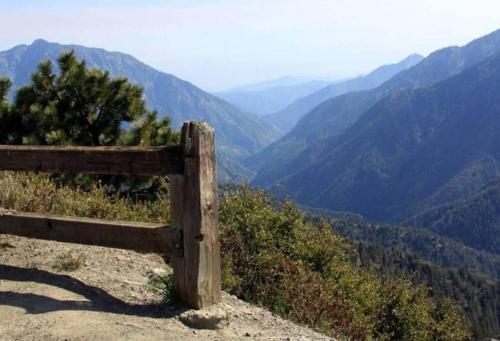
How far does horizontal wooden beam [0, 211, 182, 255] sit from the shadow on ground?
1.42ft

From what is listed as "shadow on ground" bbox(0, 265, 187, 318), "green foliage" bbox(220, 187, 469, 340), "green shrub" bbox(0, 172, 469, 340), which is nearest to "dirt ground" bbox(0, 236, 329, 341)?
"shadow on ground" bbox(0, 265, 187, 318)

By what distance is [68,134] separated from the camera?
1416 centimetres

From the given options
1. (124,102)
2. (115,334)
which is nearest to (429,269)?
(124,102)

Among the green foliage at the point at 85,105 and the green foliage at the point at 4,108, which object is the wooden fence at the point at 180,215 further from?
the green foliage at the point at 4,108

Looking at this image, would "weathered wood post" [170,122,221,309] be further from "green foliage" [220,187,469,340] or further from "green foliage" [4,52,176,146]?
"green foliage" [4,52,176,146]

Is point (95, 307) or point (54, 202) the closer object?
point (95, 307)

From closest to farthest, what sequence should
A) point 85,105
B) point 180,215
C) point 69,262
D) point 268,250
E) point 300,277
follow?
point 180,215
point 69,262
point 300,277
point 268,250
point 85,105

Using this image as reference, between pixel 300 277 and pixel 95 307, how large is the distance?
3.94 m

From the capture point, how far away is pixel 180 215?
5184 mm

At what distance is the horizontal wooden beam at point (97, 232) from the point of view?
5.28 metres

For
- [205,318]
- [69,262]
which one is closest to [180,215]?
[205,318]

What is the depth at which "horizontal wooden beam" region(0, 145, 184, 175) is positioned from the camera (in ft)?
17.2

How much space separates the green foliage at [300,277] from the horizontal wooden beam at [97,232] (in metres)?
2.15

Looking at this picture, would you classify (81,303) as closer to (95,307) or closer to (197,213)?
(95,307)
